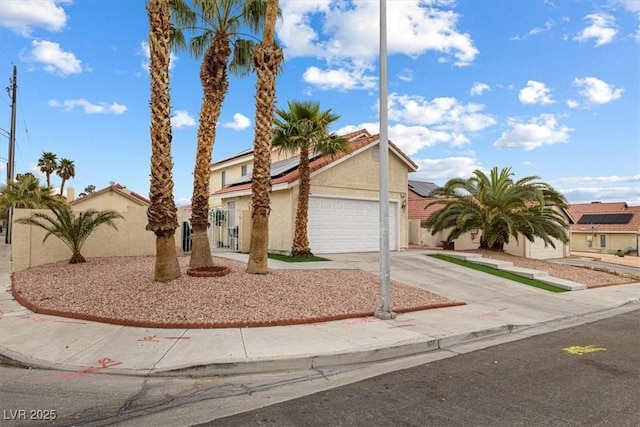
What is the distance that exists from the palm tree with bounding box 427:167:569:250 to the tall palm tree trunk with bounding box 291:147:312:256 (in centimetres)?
784

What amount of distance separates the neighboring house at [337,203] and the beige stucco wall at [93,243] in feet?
12.1

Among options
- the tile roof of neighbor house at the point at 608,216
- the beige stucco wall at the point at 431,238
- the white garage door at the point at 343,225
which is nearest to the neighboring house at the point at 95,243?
the white garage door at the point at 343,225

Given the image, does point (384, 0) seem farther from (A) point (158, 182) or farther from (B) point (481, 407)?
(B) point (481, 407)

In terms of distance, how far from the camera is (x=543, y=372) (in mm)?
5691

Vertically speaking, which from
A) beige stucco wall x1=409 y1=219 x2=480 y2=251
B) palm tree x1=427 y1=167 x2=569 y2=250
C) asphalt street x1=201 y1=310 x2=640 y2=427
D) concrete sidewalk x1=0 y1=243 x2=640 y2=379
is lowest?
asphalt street x1=201 y1=310 x2=640 y2=427

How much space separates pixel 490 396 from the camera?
4805 millimetres

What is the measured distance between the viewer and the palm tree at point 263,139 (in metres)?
10.7

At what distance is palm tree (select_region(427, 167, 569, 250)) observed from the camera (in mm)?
19141

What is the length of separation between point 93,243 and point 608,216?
48.9 m

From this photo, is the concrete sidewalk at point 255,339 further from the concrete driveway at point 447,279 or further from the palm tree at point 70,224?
the palm tree at point 70,224

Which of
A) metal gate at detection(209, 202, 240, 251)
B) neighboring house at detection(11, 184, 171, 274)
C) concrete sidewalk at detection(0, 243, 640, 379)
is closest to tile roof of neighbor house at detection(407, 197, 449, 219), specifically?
metal gate at detection(209, 202, 240, 251)

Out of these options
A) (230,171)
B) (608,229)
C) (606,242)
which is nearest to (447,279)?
(230,171)

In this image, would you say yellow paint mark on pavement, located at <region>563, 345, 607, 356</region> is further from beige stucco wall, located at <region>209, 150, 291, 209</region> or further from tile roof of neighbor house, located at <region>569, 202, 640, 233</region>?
tile roof of neighbor house, located at <region>569, 202, 640, 233</region>

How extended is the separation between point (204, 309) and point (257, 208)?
11.0 ft
